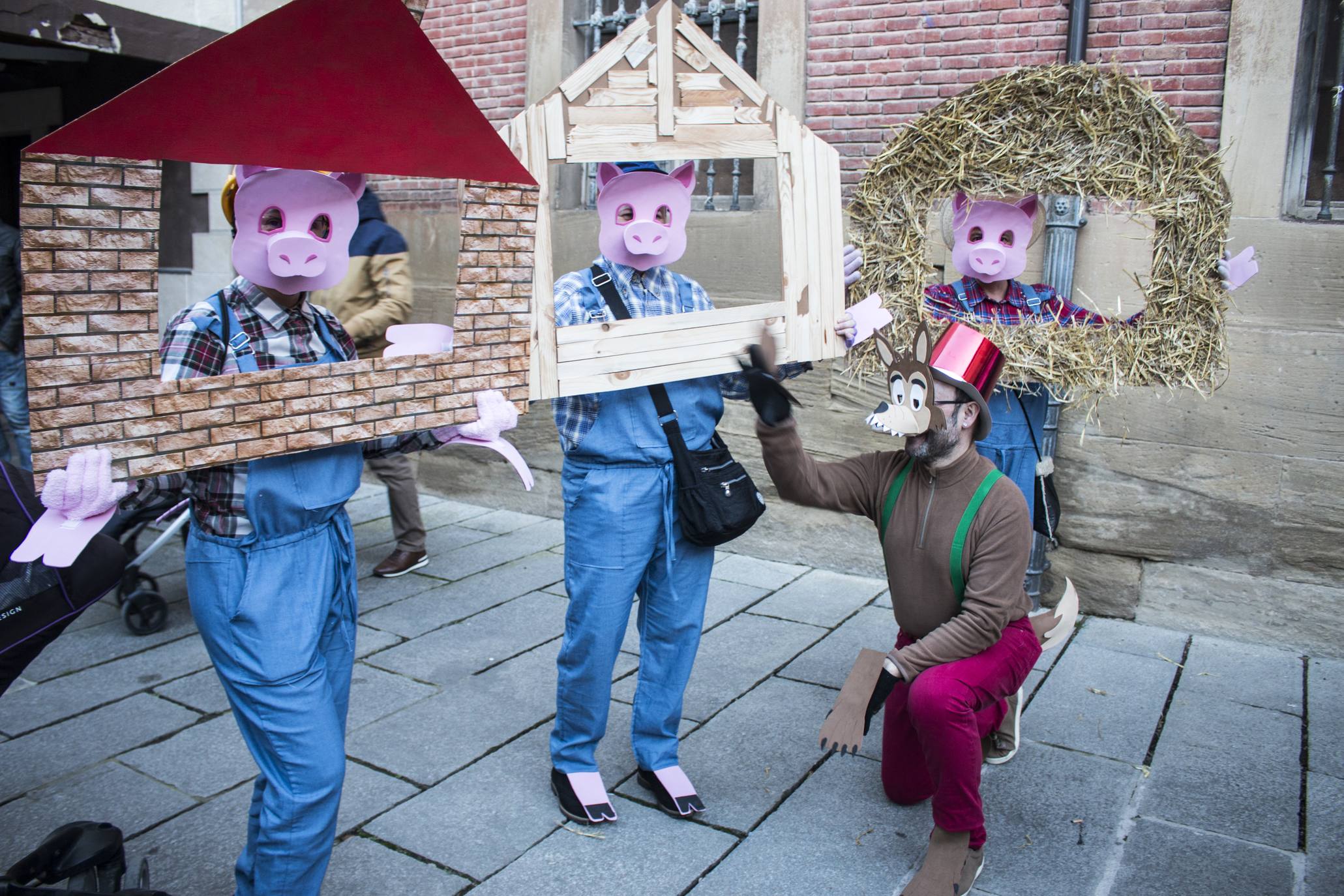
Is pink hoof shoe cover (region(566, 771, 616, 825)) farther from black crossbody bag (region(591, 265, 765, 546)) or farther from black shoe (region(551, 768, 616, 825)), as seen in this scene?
black crossbody bag (region(591, 265, 765, 546))

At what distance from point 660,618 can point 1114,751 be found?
1.82m

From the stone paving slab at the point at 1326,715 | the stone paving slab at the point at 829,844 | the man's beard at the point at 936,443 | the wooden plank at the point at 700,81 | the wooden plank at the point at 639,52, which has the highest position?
the wooden plank at the point at 639,52

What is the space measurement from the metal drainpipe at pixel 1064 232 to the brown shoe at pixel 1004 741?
1.27 metres

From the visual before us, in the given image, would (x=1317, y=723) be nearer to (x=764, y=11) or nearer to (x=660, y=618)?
(x=660, y=618)

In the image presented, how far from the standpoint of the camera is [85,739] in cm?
364

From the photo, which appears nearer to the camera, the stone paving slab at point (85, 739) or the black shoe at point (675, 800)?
the black shoe at point (675, 800)

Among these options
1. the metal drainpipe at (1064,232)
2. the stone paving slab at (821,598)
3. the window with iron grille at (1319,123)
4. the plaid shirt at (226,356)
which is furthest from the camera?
the stone paving slab at (821,598)

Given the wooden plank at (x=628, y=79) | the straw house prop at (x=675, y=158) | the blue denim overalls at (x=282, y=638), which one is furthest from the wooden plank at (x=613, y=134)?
the blue denim overalls at (x=282, y=638)

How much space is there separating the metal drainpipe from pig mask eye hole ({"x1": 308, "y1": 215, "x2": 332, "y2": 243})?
3.53 meters

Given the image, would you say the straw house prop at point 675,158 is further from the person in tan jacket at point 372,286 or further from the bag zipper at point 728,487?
the person in tan jacket at point 372,286

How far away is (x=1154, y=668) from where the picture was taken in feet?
14.4

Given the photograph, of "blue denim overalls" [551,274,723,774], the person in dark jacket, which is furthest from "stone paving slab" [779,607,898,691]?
the person in dark jacket

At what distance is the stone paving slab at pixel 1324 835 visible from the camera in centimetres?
282

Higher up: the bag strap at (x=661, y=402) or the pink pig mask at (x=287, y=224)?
the pink pig mask at (x=287, y=224)
